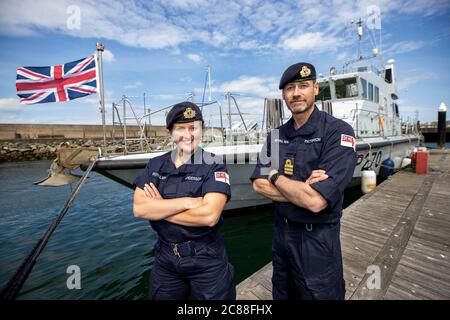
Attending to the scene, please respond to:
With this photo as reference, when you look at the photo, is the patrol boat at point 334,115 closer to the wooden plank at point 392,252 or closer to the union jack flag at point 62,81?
the union jack flag at point 62,81

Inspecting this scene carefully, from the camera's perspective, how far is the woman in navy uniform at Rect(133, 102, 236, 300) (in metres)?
1.61

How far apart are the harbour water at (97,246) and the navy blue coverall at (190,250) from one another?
2.12m

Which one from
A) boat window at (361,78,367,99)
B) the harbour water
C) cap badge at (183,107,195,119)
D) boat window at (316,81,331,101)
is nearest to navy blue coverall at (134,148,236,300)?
cap badge at (183,107,195,119)

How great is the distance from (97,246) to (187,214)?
4.21m

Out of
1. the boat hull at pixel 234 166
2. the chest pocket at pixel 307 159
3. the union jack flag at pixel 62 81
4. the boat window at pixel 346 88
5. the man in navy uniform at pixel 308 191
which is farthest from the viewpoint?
the boat window at pixel 346 88

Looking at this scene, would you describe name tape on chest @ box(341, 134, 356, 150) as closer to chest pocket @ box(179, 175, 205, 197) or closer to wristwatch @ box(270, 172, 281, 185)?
wristwatch @ box(270, 172, 281, 185)

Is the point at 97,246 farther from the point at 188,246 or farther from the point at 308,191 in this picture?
the point at 308,191

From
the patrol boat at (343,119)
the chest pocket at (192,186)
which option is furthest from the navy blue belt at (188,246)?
the patrol boat at (343,119)

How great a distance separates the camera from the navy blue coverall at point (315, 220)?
1563 mm

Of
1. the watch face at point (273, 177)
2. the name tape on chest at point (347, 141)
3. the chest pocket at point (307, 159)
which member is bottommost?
the watch face at point (273, 177)

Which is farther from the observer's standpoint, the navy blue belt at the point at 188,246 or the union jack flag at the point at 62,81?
the union jack flag at the point at 62,81

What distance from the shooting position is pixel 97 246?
188 inches
